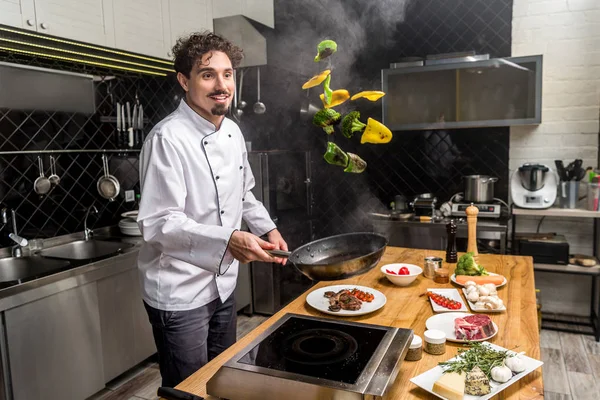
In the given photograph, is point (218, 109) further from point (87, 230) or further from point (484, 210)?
point (484, 210)

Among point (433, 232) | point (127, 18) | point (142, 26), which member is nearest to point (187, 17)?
point (142, 26)

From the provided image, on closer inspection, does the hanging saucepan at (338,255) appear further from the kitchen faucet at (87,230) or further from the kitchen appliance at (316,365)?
the kitchen faucet at (87,230)

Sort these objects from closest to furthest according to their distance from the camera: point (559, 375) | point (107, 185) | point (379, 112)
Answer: point (559, 375) → point (107, 185) → point (379, 112)

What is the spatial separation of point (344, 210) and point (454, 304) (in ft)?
9.92

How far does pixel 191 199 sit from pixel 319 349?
818 millimetres

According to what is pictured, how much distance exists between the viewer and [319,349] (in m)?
1.17

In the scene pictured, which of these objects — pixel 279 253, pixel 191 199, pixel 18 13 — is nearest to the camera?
pixel 279 253

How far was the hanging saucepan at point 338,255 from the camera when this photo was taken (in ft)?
4.04

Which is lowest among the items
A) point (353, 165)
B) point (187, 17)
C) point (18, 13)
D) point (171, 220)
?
point (171, 220)

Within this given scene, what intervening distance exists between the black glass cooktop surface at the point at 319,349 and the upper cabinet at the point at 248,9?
10.5 ft

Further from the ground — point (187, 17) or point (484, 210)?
point (187, 17)

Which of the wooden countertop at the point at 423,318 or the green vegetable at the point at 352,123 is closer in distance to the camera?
the wooden countertop at the point at 423,318

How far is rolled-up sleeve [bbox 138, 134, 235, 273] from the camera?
1.41 m

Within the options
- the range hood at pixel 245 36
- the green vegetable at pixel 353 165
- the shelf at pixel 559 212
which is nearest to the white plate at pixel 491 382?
the green vegetable at pixel 353 165
